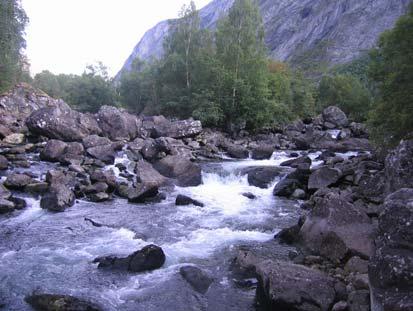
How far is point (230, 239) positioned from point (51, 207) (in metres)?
7.77

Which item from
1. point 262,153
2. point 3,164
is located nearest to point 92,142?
point 3,164

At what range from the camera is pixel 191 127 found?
114 feet

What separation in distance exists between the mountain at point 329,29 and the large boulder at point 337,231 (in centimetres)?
12207

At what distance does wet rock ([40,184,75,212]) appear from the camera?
16.2 metres

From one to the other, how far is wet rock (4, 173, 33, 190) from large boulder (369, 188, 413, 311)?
624 inches

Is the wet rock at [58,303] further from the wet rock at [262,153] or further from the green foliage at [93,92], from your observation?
the green foliage at [93,92]

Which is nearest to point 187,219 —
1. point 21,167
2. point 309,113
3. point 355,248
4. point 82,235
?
point 82,235

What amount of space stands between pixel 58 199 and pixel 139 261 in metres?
7.22

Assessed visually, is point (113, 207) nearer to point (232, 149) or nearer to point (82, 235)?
point (82, 235)

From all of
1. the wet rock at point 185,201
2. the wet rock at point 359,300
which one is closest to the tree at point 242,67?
the wet rock at point 185,201

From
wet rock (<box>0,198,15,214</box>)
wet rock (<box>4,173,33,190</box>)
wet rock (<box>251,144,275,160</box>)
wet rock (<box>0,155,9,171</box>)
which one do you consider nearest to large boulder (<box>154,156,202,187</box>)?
wet rock (<box>4,173,33,190</box>)

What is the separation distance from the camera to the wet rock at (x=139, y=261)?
10680mm

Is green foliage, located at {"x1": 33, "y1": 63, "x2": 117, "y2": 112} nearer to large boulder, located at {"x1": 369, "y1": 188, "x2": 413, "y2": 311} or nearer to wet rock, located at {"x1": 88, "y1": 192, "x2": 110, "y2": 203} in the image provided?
wet rock, located at {"x1": 88, "y1": 192, "x2": 110, "y2": 203}

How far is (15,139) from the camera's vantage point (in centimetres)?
2878
